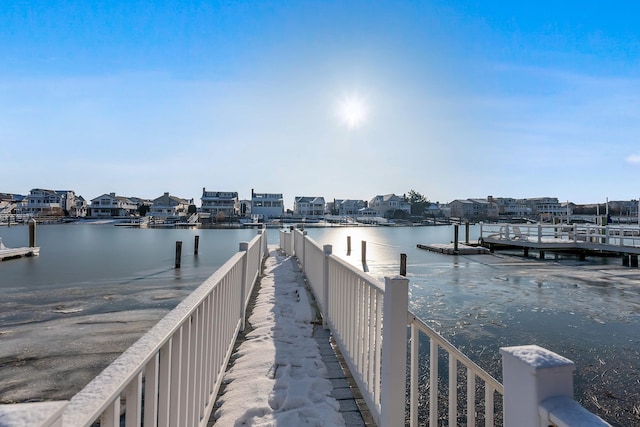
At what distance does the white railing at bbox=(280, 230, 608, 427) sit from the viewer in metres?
1.19

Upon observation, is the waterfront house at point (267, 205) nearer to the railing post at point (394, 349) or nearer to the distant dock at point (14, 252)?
the distant dock at point (14, 252)

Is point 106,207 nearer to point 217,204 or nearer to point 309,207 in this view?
point 217,204

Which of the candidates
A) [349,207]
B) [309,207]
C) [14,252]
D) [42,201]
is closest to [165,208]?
[42,201]

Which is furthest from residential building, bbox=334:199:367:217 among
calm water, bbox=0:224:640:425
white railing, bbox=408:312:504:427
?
white railing, bbox=408:312:504:427

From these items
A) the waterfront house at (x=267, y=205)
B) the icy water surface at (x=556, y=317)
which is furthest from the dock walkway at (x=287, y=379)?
the waterfront house at (x=267, y=205)

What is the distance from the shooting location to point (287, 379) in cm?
340

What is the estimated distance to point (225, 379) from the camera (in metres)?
3.49

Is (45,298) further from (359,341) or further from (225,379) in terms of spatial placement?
(359,341)

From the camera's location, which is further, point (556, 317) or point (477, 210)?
point (477, 210)

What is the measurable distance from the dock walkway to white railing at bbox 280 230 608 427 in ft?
0.63

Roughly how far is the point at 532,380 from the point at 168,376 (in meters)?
1.64

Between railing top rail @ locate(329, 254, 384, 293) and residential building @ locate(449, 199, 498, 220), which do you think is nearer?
railing top rail @ locate(329, 254, 384, 293)

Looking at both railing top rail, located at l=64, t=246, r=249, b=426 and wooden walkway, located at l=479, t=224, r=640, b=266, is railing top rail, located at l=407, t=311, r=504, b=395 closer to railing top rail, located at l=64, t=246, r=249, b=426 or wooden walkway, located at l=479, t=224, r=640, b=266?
railing top rail, located at l=64, t=246, r=249, b=426

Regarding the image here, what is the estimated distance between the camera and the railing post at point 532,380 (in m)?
1.17
